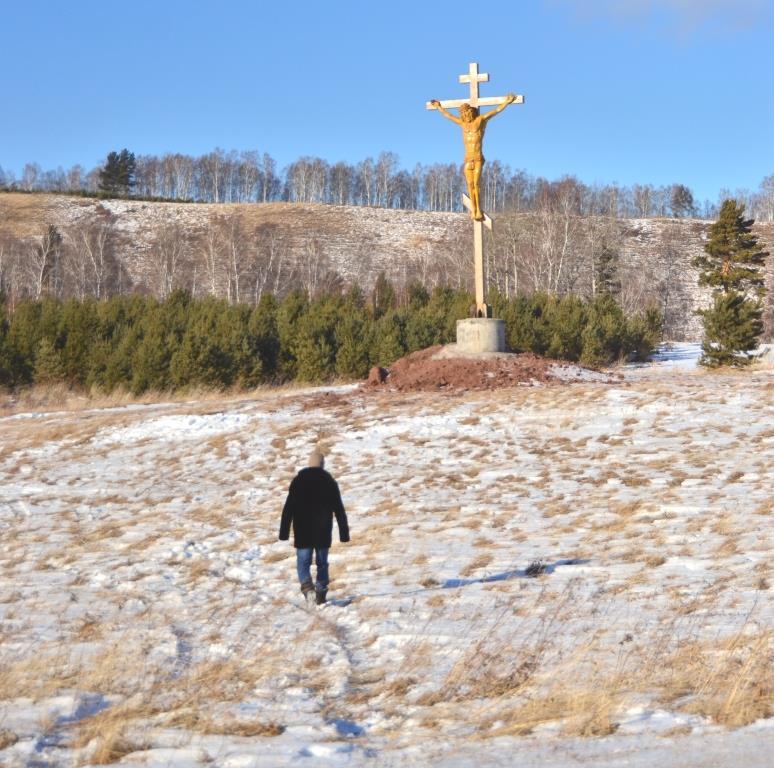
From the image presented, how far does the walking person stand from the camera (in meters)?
7.44

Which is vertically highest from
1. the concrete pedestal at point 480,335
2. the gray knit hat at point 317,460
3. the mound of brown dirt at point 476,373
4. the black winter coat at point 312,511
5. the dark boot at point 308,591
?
the concrete pedestal at point 480,335

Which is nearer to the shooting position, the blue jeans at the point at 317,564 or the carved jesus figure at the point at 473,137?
the blue jeans at the point at 317,564

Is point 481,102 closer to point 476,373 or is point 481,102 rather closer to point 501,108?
point 501,108

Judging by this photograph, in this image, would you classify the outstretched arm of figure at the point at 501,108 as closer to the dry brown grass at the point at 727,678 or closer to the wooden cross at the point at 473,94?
the wooden cross at the point at 473,94

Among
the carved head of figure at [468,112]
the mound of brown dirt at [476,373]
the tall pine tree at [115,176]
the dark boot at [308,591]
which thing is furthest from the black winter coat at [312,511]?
the tall pine tree at [115,176]

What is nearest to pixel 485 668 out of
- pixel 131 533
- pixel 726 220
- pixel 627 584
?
pixel 627 584

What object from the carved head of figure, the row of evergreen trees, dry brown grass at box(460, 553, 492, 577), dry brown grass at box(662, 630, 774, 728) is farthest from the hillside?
dry brown grass at box(662, 630, 774, 728)

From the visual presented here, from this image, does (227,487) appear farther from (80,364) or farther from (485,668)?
(80,364)

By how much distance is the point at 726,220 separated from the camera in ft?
115

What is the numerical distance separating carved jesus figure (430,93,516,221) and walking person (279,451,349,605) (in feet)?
37.6

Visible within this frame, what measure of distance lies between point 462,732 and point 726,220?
35156 millimetres

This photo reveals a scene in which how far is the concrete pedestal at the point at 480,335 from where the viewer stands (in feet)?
60.2

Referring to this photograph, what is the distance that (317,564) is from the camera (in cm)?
733

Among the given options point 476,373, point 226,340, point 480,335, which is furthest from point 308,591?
point 226,340
